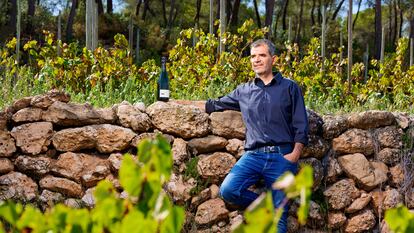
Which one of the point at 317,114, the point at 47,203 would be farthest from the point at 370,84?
the point at 47,203

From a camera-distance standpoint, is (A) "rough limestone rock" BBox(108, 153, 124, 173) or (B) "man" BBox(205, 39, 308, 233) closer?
(B) "man" BBox(205, 39, 308, 233)

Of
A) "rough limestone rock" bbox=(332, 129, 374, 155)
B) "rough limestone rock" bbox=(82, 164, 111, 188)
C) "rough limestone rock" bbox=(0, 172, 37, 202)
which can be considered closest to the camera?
"rough limestone rock" bbox=(0, 172, 37, 202)

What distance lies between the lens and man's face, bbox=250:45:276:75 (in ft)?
12.0

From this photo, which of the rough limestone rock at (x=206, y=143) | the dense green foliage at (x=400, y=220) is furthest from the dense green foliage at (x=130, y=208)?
the rough limestone rock at (x=206, y=143)

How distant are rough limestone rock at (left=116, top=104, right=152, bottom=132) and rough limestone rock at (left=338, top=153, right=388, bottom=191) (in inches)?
53.7

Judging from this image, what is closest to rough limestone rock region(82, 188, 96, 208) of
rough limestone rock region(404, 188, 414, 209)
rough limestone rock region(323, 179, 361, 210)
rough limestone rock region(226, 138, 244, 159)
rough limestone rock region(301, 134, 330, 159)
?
rough limestone rock region(226, 138, 244, 159)

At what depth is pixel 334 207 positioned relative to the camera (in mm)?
4121

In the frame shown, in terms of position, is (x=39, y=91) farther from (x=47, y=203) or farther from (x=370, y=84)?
(x=370, y=84)

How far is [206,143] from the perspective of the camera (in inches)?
157

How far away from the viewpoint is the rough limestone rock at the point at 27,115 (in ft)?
12.6

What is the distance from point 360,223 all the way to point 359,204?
130 millimetres

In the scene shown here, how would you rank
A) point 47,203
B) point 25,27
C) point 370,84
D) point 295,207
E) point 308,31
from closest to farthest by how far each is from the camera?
point 47,203 < point 295,207 < point 370,84 < point 25,27 < point 308,31

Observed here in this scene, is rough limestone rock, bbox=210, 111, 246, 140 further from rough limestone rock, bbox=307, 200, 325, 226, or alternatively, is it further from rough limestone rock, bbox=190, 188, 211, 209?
rough limestone rock, bbox=307, 200, 325, 226

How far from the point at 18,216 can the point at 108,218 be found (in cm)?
14
